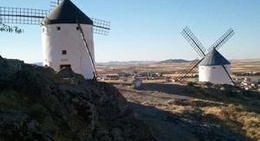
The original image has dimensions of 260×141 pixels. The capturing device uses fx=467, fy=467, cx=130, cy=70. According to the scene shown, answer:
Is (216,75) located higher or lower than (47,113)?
lower

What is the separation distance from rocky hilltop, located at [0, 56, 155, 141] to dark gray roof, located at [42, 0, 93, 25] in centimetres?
1654

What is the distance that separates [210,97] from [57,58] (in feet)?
49.4

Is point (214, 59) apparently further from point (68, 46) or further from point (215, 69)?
point (68, 46)

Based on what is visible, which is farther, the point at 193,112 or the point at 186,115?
the point at 193,112

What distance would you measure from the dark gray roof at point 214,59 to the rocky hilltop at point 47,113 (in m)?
35.6

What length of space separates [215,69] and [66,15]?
23700mm

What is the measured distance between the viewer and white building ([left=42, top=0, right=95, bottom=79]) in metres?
36.2

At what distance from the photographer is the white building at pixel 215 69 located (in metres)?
54.2

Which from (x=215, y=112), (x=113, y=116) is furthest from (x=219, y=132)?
(x=113, y=116)

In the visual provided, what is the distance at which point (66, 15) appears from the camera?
119 feet

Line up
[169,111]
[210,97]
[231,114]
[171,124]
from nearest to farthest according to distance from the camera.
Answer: [171,124] → [169,111] → [231,114] → [210,97]

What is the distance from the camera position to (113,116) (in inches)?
809

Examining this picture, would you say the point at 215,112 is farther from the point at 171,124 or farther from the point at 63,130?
the point at 63,130

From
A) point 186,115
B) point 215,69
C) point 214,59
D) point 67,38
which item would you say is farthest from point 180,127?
point 214,59
